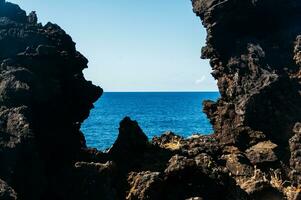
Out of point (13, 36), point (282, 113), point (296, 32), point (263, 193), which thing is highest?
point (296, 32)

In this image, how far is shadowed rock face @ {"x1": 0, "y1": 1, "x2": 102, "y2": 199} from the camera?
15062 mm

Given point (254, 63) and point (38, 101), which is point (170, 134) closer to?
point (254, 63)

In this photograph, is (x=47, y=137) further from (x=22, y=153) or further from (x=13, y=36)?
(x=13, y=36)

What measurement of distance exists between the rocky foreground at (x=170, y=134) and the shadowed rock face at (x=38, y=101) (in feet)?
0.15

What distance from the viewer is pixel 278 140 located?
25.9 metres

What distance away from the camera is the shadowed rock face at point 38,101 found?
49.4 feet

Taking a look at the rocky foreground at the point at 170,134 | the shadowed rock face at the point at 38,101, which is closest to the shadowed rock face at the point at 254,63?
the rocky foreground at the point at 170,134

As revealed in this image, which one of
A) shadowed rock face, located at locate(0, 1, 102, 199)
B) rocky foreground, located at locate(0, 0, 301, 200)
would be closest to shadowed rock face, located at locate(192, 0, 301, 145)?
rocky foreground, located at locate(0, 0, 301, 200)

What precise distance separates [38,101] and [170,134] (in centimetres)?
1592

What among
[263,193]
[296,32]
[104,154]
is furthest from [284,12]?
[104,154]

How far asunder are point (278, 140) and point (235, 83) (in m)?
4.60

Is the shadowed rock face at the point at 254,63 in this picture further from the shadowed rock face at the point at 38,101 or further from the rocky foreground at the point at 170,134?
the shadowed rock face at the point at 38,101

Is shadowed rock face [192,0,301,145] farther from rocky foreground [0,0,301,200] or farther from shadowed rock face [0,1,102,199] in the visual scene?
shadowed rock face [0,1,102,199]

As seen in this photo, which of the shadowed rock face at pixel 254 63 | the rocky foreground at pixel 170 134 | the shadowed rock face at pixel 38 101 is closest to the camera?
the shadowed rock face at pixel 38 101
